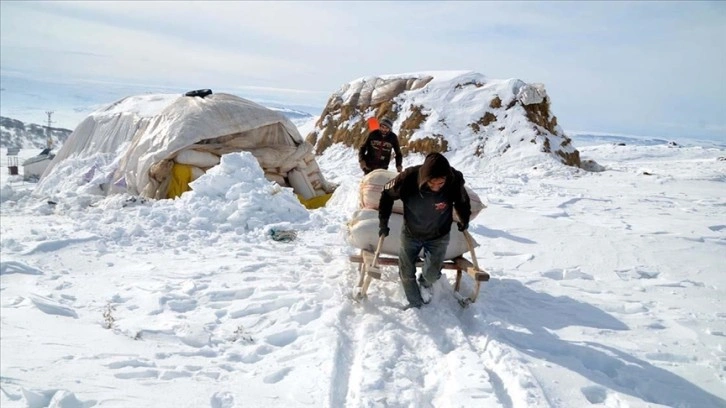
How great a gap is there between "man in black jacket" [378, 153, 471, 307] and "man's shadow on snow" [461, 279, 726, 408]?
1.88 ft

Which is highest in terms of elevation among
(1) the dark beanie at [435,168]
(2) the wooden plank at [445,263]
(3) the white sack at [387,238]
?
(1) the dark beanie at [435,168]

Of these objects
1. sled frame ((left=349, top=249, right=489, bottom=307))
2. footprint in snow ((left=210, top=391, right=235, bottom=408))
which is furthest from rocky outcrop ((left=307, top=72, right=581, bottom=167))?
footprint in snow ((left=210, top=391, right=235, bottom=408))

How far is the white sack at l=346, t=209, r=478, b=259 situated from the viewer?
4.74 m

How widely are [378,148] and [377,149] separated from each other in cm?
2

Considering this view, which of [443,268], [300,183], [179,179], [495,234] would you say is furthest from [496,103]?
[443,268]

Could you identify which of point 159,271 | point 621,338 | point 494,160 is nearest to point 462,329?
point 621,338

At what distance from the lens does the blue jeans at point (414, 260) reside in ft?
13.9

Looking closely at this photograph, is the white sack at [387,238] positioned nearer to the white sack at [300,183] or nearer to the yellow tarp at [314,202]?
the yellow tarp at [314,202]

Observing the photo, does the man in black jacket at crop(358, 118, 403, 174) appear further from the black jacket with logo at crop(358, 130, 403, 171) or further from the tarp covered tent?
the tarp covered tent

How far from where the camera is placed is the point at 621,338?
3939 millimetres

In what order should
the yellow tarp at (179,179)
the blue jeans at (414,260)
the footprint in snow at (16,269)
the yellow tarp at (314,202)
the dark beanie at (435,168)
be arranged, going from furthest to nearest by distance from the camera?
the yellow tarp at (314,202), the yellow tarp at (179,179), the footprint in snow at (16,269), the blue jeans at (414,260), the dark beanie at (435,168)

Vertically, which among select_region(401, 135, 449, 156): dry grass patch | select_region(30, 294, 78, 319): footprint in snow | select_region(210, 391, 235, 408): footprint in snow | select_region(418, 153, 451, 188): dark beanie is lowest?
select_region(30, 294, 78, 319): footprint in snow

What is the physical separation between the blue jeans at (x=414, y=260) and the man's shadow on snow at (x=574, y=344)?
1.57 feet

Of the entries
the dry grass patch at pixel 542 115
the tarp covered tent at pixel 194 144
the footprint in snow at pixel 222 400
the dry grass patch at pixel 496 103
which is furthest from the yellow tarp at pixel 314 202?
the dry grass patch at pixel 496 103
